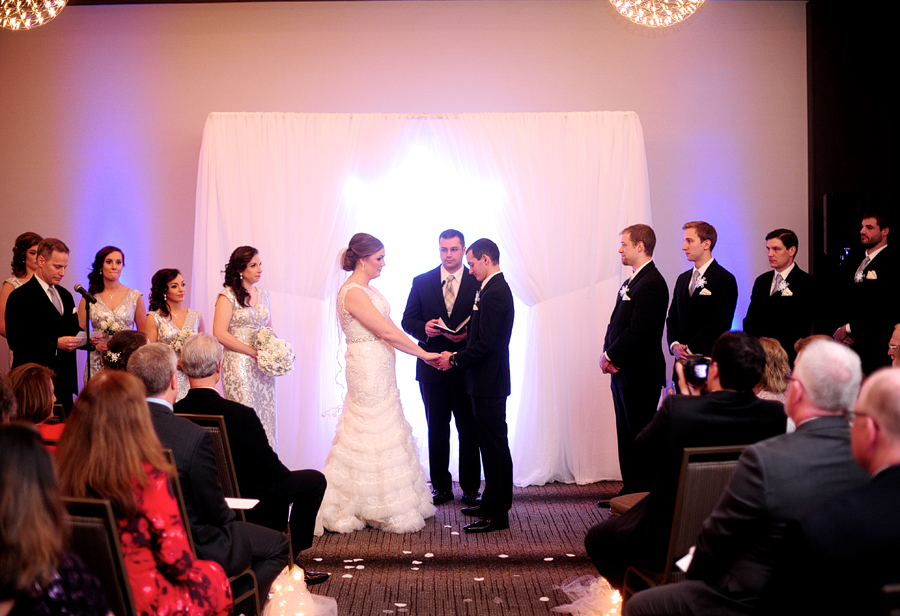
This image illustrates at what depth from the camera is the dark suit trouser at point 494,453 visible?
16.2 ft

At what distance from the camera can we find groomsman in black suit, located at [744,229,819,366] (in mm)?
5500

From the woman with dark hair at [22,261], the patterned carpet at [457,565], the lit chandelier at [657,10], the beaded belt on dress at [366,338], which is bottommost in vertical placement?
the patterned carpet at [457,565]

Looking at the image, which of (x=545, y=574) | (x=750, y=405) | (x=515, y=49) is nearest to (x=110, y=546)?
(x=750, y=405)

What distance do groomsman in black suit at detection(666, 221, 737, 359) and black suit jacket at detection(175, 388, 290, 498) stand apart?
3.05m

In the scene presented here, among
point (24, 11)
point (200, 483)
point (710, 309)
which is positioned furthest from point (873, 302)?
point (24, 11)

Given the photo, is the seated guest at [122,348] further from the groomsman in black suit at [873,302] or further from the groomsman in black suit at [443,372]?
the groomsman in black suit at [873,302]

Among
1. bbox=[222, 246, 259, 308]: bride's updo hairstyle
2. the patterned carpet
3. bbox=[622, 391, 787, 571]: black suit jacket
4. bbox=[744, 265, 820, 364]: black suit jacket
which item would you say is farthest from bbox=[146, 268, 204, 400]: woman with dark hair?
bbox=[744, 265, 820, 364]: black suit jacket

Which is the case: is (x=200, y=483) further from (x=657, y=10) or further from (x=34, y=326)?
(x=34, y=326)

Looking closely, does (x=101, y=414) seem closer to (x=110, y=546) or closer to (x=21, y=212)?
(x=110, y=546)

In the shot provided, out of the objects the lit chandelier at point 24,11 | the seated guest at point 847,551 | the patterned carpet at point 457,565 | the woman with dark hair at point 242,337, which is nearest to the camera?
the seated guest at point 847,551

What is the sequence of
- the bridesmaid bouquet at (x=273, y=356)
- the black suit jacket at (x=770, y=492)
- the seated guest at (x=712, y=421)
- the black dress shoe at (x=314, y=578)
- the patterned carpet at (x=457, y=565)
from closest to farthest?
the black suit jacket at (x=770, y=492)
the seated guest at (x=712, y=421)
the patterned carpet at (x=457, y=565)
the black dress shoe at (x=314, y=578)
the bridesmaid bouquet at (x=273, y=356)

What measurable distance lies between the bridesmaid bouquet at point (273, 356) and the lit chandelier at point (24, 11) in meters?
2.27

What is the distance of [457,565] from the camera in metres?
4.28

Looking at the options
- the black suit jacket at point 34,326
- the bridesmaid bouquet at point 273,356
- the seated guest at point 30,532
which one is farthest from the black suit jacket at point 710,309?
the seated guest at point 30,532
